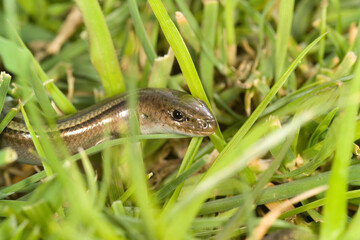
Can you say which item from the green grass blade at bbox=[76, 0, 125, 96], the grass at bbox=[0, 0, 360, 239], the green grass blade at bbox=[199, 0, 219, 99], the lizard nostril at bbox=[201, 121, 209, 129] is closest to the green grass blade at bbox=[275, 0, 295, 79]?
the grass at bbox=[0, 0, 360, 239]

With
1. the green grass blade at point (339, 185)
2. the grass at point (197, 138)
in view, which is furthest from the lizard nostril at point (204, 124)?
the green grass blade at point (339, 185)

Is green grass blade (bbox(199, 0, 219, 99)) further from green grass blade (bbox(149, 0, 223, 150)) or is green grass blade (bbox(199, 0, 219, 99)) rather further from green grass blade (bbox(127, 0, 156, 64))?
green grass blade (bbox(149, 0, 223, 150))

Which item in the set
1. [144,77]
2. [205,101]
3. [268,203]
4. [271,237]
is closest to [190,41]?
[144,77]

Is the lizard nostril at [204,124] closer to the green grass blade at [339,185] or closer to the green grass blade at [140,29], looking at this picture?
the green grass blade at [140,29]

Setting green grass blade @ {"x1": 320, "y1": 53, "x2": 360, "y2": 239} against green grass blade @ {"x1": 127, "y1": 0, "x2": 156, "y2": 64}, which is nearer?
green grass blade @ {"x1": 320, "y1": 53, "x2": 360, "y2": 239}

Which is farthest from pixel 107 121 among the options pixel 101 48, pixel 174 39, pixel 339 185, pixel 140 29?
pixel 339 185

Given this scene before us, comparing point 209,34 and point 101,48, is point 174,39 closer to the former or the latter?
point 101,48
